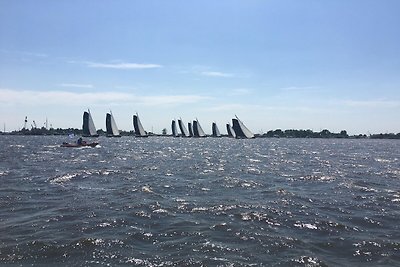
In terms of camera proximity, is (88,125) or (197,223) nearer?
(197,223)

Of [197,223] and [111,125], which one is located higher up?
[111,125]

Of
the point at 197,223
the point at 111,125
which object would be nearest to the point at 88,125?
the point at 111,125

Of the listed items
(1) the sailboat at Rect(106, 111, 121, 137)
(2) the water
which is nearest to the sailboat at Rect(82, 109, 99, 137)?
(1) the sailboat at Rect(106, 111, 121, 137)

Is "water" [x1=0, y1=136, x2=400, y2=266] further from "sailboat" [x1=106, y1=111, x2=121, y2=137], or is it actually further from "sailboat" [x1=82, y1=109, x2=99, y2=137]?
"sailboat" [x1=106, y1=111, x2=121, y2=137]

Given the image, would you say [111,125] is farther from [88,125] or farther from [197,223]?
[197,223]

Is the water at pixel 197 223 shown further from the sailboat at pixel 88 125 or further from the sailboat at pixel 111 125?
the sailboat at pixel 111 125

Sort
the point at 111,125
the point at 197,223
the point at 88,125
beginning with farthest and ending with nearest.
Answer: the point at 111,125, the point at 88,125, the point at 197,223

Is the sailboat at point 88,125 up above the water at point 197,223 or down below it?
above

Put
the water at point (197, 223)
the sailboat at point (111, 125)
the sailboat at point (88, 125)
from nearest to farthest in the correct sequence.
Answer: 1. the water at point (197, 223)
2. the sailboat at point (88, 125)
3. the sailboat at point (111, 125)

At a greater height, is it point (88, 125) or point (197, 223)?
point (88, 125)

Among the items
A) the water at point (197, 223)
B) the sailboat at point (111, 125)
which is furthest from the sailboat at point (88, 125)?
the water at point (197, 223)

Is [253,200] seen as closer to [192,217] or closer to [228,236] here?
[192,217]

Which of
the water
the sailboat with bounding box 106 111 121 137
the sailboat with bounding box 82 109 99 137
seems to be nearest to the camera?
the water

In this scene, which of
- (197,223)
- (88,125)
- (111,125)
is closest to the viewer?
(197,223)
